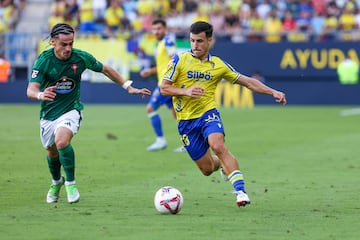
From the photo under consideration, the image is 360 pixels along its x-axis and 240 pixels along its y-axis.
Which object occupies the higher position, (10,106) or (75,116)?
(75,116)

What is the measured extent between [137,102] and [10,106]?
496 centimetres

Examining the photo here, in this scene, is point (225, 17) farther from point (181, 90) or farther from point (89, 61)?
point (181, 90)

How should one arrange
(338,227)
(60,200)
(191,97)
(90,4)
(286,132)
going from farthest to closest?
(90,4), (286,132), (60,200), (191,97), (338,227)

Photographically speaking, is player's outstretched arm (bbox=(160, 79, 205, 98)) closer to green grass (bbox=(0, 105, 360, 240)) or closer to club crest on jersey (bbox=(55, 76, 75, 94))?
club crest on jersey (bbox=(55, 76, 75, 94))

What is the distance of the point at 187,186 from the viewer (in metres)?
13.0

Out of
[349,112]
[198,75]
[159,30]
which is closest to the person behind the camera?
[198,75]

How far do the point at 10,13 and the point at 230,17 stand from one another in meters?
9.71

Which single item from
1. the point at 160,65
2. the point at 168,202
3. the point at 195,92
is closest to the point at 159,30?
the point at 160,65

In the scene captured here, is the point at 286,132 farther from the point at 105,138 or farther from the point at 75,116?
the point at 75,116

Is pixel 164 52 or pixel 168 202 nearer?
pixel 168 202

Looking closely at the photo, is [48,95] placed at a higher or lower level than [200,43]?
lower

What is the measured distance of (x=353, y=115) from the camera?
28.9m

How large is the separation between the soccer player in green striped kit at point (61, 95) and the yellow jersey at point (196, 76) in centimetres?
52

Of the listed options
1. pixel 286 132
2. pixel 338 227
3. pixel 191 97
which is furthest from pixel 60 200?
pixel 286 132
